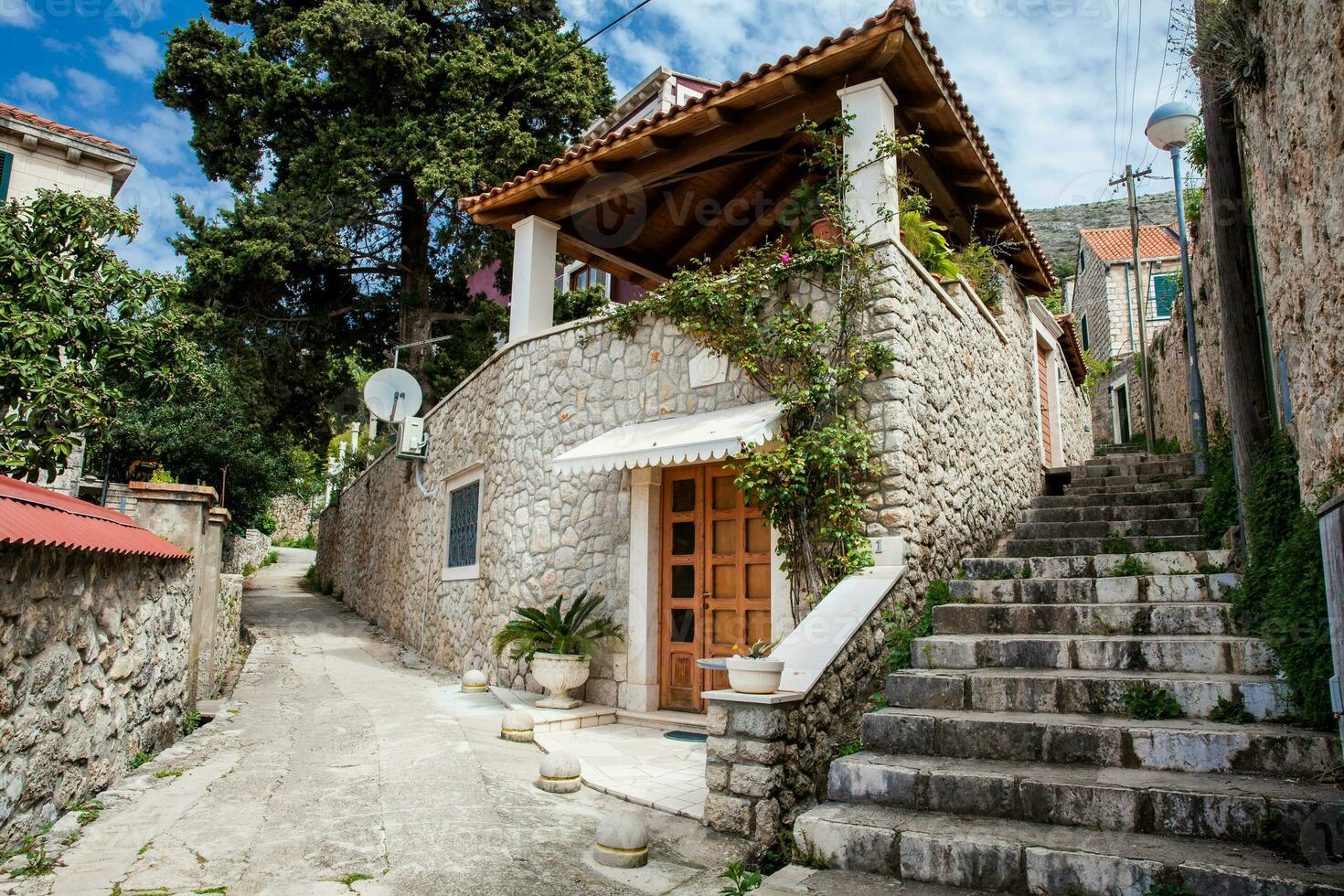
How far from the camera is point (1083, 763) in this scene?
4.41 m

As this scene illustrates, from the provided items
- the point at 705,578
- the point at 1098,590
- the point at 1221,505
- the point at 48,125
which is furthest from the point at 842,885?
the point at 48,125

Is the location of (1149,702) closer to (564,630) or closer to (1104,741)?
(1104,741)

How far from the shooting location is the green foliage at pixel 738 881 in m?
3.78

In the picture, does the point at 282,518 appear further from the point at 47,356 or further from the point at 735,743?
the point at 735,743

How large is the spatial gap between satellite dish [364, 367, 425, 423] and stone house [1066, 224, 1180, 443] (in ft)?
58.6

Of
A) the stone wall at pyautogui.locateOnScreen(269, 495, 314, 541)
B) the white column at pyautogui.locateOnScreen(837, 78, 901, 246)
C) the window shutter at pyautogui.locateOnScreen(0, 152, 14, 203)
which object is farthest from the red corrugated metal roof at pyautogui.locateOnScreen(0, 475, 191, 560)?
the stone wall at pyautogui.locateOnScreen(269, 495, 314, 541)

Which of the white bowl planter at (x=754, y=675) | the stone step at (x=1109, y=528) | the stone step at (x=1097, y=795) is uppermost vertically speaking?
the stone step at (x=1109, y=528)

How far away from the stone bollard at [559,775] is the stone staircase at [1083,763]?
1.96 metres

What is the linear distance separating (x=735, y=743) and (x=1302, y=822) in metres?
2.74

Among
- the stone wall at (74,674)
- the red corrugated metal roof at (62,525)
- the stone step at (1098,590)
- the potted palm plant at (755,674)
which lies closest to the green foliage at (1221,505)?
the stone step at (1098,590)

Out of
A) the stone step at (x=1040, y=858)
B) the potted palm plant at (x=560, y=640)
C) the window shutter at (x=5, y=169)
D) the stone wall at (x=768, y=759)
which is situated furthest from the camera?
the window shutter at (x=5, y=169)

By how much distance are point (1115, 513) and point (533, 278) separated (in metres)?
7.40

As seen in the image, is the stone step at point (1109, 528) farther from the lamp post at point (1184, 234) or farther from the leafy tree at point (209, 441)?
the leafy tree at point (209, 441)

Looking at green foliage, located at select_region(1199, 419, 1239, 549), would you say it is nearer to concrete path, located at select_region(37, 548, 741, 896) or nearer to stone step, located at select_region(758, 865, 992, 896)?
stone step, located at select_region(758, 865, 992, 896)
